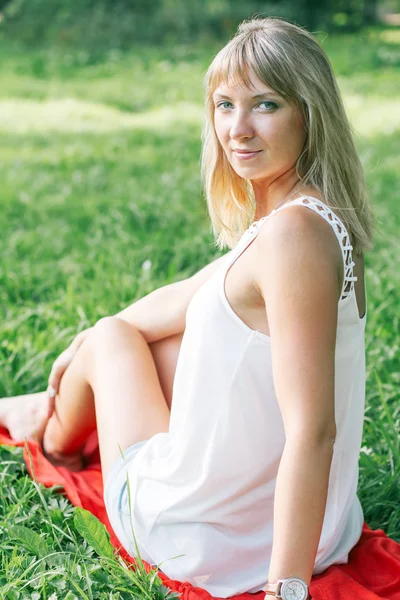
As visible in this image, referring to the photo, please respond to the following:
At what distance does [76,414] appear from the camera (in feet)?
8.36

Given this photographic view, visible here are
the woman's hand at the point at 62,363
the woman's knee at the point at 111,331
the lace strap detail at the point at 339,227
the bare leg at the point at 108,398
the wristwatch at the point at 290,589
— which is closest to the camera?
the wristwatch at the point at 290,589

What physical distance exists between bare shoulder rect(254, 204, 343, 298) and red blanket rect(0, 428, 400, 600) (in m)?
0.74

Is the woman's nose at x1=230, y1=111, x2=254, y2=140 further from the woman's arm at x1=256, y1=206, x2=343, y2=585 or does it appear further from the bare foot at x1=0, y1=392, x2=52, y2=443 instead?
the bare foot at x1=0, y1=392, x2=52, y2=443

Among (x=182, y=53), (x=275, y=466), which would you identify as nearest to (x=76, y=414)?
(x=275, y=466)

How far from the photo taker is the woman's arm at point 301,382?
1.65m

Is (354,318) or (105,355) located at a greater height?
(354,318)

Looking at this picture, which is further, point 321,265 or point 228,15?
point 228,15

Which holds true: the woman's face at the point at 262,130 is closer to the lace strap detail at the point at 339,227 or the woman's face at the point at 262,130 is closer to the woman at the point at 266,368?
the woman at the point at 266,368

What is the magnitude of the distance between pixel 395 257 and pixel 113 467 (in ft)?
8.20

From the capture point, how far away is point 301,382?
5.42 ft

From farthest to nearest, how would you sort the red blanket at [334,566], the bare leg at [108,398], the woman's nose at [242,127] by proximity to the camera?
1. the bare leg at [108,398]
2. the red blanket at [334,566]
3. the woman's nose at [242,127]

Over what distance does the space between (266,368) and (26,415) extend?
3.77ft

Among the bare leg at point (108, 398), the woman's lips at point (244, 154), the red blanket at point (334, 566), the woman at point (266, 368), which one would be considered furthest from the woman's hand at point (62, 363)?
the woman's lips at point (244, 154)

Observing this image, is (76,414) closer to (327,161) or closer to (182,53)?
(327,161)
